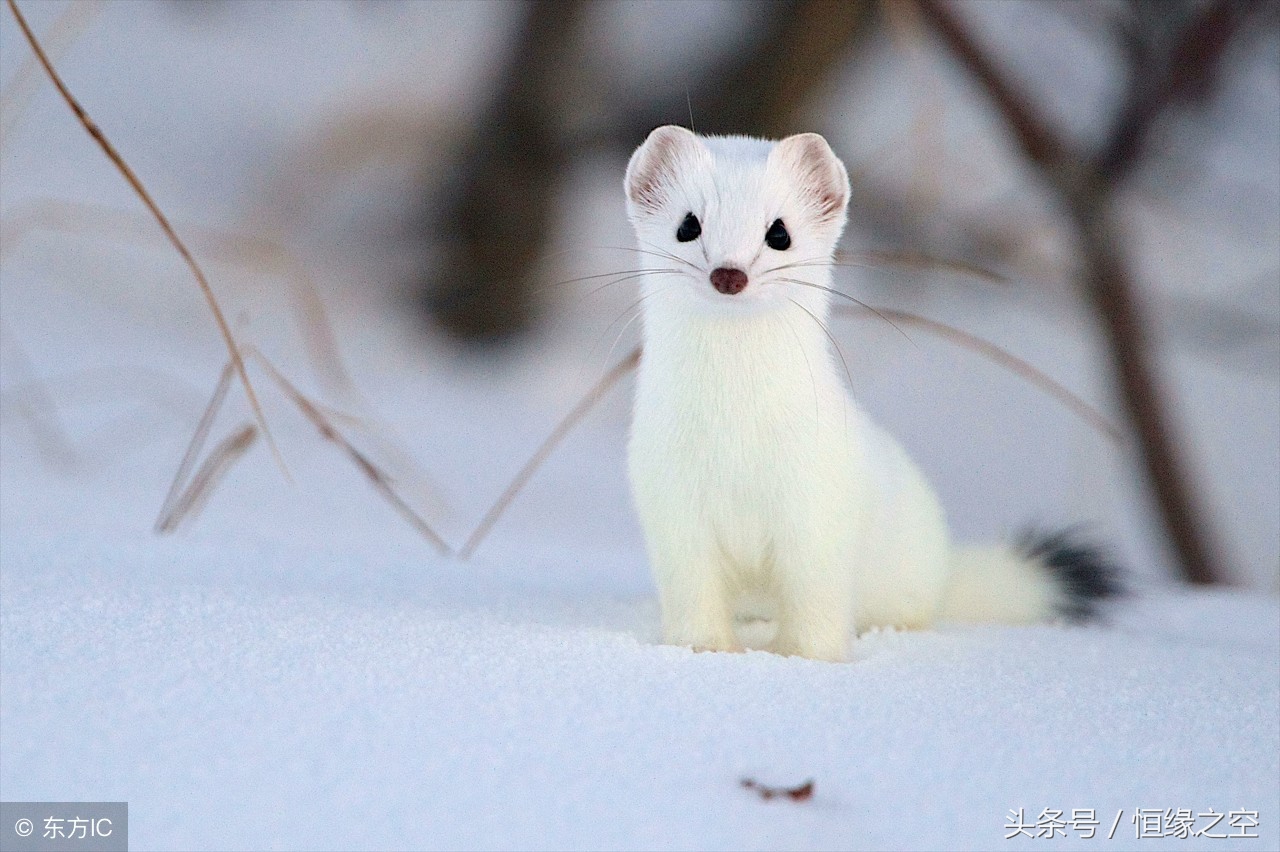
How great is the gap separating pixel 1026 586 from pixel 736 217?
512mm

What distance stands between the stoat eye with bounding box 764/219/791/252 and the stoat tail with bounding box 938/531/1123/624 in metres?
0.42

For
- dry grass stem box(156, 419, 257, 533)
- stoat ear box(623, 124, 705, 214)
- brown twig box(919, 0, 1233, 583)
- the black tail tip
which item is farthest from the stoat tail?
brown twig box(919, 0, 1233, 583)

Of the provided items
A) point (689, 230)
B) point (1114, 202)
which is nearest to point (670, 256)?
point (689, 230)

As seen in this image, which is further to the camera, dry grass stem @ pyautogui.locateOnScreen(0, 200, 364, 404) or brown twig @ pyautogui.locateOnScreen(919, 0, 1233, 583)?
brown twig @ pyautogui.locateOnScreen(919, 0, 1233, 583)

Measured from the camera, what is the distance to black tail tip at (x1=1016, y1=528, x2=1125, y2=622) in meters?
1.21

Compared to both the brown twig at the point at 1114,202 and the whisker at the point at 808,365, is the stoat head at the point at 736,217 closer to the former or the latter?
the whisker at the point at 808,365

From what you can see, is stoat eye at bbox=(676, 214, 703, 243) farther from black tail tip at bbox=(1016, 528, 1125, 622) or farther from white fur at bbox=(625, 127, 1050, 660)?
black tail tip at bbox=(1016, 528, 1125, 622)

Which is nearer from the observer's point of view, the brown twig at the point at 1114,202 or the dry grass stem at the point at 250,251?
the dry grass stem at the point at 250,251

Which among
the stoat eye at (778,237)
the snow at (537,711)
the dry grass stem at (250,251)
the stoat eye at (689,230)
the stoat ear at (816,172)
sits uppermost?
the dry grass stem at (250,251)

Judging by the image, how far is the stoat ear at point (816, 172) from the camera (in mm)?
971

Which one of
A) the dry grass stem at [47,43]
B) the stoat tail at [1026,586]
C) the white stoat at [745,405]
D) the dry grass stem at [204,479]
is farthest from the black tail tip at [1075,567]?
the dry grass stem at [47,43]

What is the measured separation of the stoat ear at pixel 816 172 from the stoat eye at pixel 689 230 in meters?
0.08

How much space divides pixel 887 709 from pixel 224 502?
4.11 feet

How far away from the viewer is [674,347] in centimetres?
99
